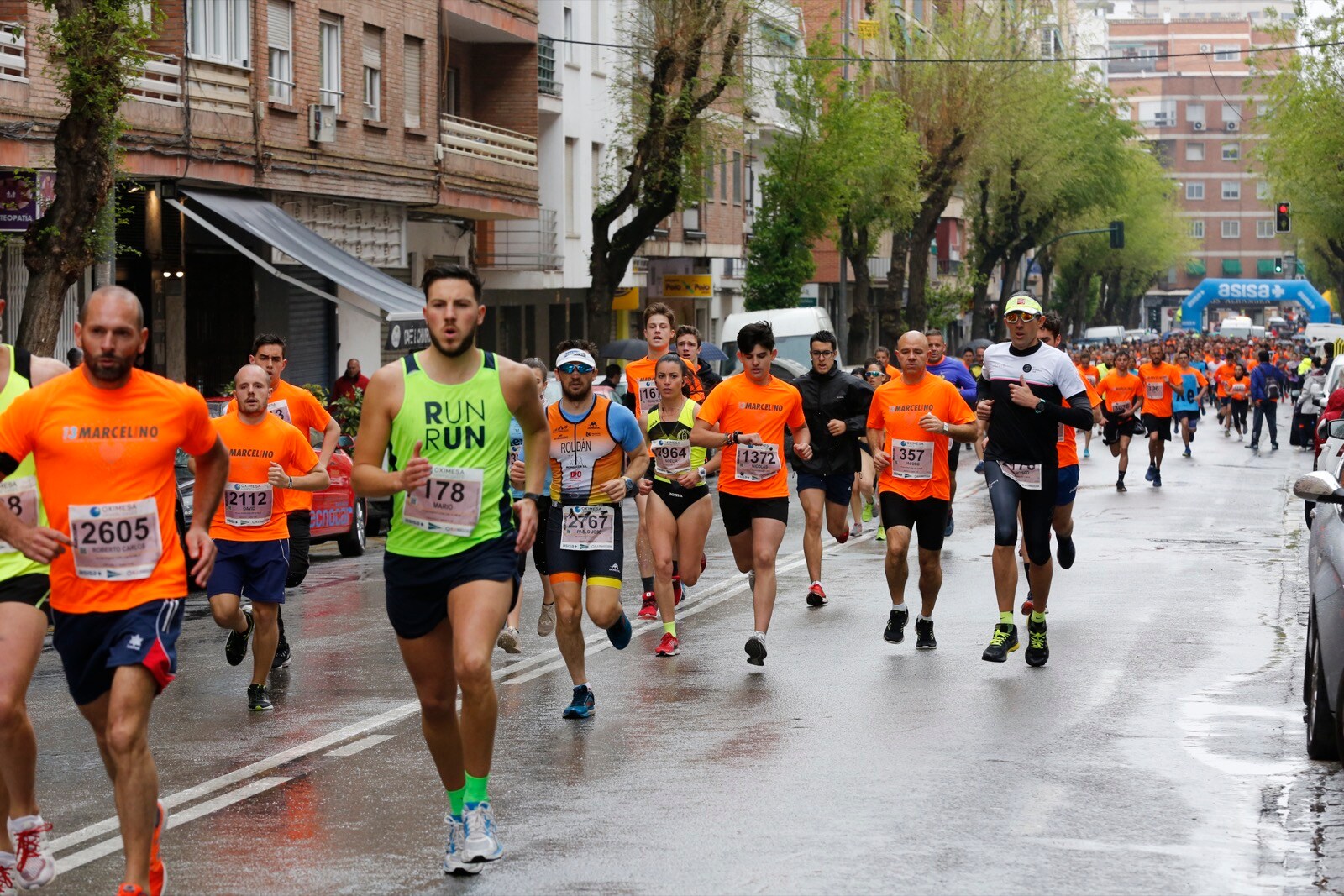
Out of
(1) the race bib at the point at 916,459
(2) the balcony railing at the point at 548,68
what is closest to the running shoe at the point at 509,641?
(1) the race bib at the point at 916,459

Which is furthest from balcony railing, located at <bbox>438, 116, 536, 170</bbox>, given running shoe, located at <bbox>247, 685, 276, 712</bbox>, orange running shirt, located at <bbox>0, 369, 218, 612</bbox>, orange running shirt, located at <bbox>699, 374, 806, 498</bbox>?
orange running shirt, located at <bbox>0, 369, 218, 612</bbox>

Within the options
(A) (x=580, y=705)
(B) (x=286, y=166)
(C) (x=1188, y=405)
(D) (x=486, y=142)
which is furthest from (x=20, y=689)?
(C) (x=1188, y=405)

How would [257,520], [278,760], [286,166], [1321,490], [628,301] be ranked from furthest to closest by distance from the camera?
[628,301]
[286,166]
[257,520]
[278,760]
[1321,490]

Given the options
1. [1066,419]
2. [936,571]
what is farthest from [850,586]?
[1066,419]

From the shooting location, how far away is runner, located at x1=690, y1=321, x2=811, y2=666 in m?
12.2

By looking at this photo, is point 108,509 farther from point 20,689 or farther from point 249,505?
point 249,505

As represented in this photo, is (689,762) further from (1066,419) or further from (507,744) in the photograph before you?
(1066,419)

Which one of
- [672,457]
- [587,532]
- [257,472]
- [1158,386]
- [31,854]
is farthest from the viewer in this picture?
[1158,386]

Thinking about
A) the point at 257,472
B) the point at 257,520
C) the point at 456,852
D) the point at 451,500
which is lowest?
the point at 456,852

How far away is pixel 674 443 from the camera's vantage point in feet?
41.3

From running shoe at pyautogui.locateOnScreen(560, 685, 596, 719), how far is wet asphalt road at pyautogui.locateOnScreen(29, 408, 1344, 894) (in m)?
0.12

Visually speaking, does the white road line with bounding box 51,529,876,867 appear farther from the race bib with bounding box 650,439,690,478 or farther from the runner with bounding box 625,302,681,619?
the race bib with bounding box 650,439,690,478

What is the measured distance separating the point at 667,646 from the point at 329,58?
18668 millimetres

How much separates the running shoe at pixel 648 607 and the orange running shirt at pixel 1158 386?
14862mm
